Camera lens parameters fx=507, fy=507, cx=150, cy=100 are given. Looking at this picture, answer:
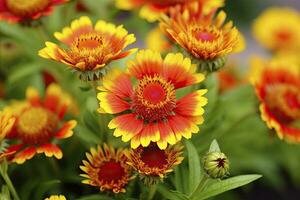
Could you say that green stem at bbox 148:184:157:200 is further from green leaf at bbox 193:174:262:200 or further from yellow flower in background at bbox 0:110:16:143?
yellow flower in background at bbox 0:110:16:143

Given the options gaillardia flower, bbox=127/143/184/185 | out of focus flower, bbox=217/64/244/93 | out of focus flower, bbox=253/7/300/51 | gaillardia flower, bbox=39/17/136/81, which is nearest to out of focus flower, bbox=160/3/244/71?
gaillardia flower, bbox=39/17/136/81

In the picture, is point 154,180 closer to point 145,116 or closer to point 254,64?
point 145,116

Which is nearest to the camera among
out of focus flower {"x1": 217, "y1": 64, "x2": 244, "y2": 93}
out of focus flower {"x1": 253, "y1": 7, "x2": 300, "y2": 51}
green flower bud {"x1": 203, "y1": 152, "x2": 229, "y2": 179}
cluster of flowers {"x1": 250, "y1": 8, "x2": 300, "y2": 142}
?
green flower bud {"x1": 203, "y1": 152, "x2": 229, "y2": 179}

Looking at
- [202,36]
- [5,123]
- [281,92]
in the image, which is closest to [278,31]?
[281,92]

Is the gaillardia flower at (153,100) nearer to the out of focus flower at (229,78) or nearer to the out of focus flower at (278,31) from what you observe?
the out of focus flower at (229,78)

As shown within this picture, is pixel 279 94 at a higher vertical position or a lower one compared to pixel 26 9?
lower

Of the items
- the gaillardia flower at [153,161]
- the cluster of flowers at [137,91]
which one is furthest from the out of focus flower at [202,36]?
the gaillardia flower at [153,161]

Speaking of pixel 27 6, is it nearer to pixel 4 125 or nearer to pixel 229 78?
pixel 4 125
